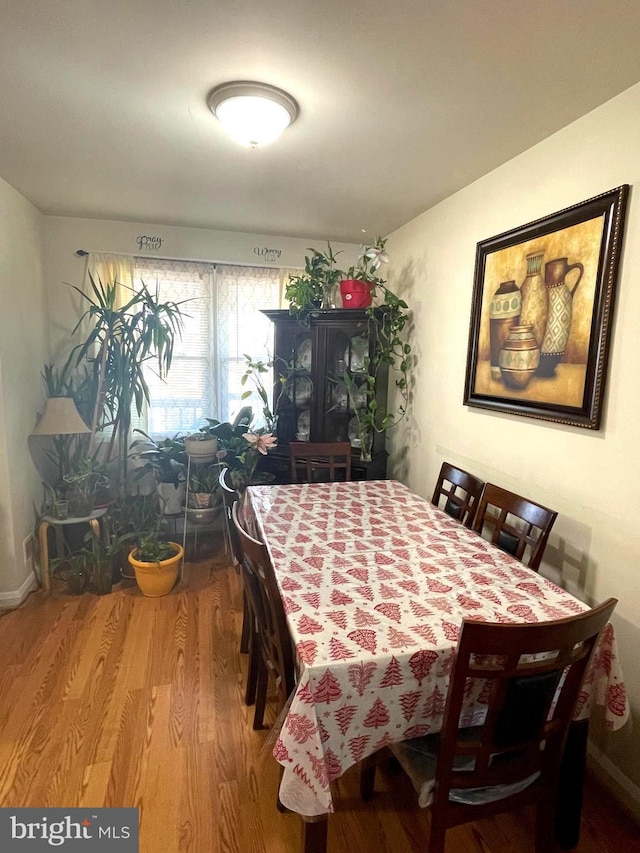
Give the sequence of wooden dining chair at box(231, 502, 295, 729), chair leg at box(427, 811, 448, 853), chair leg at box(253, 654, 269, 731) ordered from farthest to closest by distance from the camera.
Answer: chair leg at box(253, 654, 269, 731)
wooden dining chair at box(231, 502, 295, 729)
chair leg at box(427, 811, 448, 853)

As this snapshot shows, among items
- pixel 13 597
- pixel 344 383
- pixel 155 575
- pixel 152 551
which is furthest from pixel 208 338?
pixel 13 597

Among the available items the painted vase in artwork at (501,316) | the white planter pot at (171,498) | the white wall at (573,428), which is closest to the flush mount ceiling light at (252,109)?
the white wall at (573,428)

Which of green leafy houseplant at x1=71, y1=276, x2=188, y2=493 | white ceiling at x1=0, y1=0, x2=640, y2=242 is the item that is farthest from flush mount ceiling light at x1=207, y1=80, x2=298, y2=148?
green leafy houseplant at x1=71, y1=276, x2=188, y2=493

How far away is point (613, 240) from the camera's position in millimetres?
1550

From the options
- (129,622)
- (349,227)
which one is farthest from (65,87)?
(129,622)

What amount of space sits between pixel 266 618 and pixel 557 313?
1619mm

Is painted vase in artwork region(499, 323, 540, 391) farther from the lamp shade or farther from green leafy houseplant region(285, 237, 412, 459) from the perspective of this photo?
the lamp shade

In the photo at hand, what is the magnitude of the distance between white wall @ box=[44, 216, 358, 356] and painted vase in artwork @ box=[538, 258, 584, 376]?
2.15 m

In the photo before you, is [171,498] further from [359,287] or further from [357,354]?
[359,287]

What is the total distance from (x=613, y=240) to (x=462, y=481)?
119 centimetres

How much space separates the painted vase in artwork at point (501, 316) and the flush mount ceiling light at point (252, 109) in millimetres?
1191

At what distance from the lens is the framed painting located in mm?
1602

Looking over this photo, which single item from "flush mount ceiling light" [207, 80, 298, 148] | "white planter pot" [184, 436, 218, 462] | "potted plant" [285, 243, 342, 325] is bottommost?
"white planter pot" [184, 436, 218, 462]

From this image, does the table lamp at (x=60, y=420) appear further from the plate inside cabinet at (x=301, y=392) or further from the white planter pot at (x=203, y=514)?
the plate inside cabinet at (x=301, y=392)
